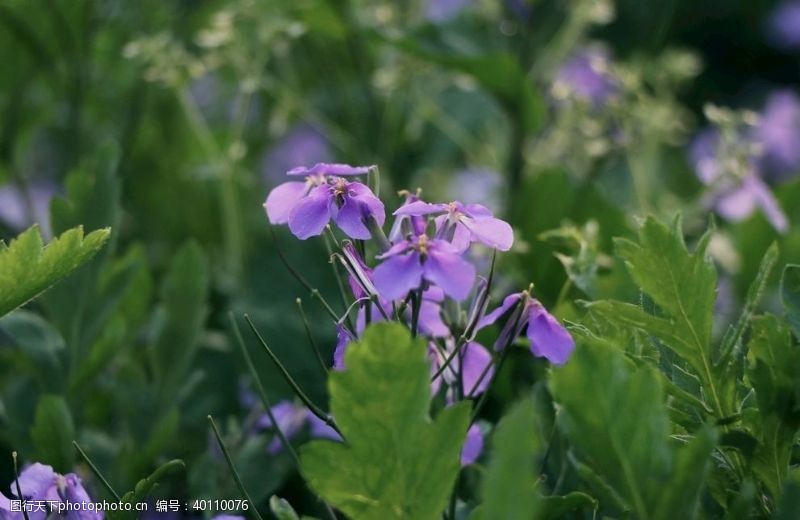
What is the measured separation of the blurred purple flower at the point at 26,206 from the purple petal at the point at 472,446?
0.60 m

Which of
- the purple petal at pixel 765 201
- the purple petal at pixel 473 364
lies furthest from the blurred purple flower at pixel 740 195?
the purple petal at pixel 473 364

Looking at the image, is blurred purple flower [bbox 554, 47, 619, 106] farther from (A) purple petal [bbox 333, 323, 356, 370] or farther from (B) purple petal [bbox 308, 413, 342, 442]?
(A) purple petal [bbox 333, 323, 356, 370]

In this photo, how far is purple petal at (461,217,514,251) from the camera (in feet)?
2.03

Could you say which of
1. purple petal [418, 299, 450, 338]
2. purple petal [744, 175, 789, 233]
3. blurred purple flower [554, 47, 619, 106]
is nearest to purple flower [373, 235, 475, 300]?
purple petal [418, 299, 450, 338]

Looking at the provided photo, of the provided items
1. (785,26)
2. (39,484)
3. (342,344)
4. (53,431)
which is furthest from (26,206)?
(785,26)

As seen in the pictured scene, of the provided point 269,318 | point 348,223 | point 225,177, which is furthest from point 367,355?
point 225,177

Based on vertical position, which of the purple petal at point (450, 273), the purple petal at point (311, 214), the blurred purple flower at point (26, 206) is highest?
the purple petal at point (311, 214)

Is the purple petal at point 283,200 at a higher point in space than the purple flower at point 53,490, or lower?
higher

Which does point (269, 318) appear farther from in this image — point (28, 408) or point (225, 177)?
point (28, 408)

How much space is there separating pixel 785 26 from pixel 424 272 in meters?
1.84

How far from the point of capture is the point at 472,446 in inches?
28.8

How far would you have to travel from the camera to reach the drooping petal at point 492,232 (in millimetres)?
620

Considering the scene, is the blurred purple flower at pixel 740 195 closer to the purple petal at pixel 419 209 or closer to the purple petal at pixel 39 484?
the purple petal at pixel 419 209

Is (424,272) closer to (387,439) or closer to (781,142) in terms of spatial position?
(387,439)
